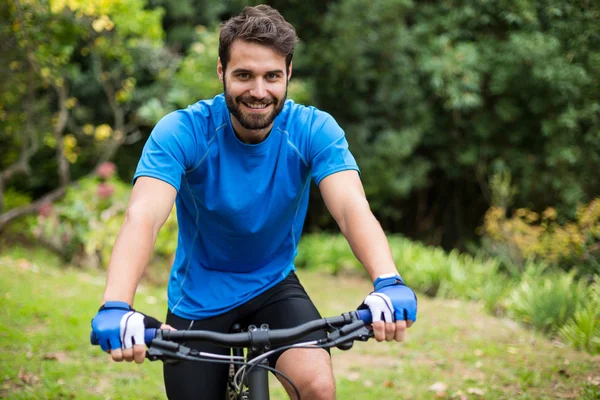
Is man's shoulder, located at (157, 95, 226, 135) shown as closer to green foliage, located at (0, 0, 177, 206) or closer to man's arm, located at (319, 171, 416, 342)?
man's arm, located at (319, 171, 416, 342)

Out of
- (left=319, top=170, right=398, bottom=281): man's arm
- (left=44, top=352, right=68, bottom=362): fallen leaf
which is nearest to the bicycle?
(left=319, top=170, right=398, bottom=281): man's arm

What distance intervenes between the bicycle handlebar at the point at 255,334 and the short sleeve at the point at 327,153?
0.81m

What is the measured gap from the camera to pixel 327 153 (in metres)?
2.78

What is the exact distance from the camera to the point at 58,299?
723cm

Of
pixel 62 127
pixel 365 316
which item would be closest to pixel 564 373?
pixel 365 316

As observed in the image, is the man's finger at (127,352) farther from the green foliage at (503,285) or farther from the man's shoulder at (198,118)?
the green foliage at (503,285)

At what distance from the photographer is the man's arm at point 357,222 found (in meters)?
2.44

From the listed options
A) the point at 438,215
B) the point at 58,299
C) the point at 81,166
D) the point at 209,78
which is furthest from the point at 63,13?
the point at 438,215

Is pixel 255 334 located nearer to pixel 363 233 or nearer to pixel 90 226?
pixel 363 233

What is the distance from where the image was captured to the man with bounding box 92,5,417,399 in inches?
99.0

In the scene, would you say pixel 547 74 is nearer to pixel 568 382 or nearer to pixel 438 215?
pixel 568 382

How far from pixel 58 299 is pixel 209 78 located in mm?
5268

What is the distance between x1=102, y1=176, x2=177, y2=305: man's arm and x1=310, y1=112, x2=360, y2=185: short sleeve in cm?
63

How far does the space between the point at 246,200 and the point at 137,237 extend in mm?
553
